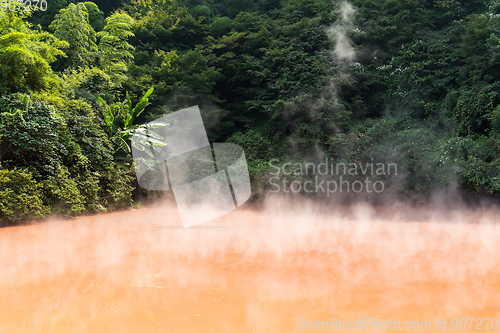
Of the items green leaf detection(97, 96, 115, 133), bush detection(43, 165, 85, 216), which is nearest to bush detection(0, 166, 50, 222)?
bush detection(43, 165, 85, 216)

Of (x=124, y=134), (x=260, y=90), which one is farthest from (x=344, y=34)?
(x=124, y=134)

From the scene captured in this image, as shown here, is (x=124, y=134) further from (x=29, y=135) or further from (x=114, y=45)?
(x=114, y=45)

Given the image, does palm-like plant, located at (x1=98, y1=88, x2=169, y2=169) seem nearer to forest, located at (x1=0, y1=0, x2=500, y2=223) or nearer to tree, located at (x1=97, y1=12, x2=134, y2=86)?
forest, located at (x1=0, y1=0, x2=500, y2=223)

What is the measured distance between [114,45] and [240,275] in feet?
33.2

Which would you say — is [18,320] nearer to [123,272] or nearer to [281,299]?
[123,272]

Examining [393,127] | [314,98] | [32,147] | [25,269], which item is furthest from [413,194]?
[32,147]

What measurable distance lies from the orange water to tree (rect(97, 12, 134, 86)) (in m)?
5.79

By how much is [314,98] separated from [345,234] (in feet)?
20.5

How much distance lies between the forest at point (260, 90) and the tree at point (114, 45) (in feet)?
0.16

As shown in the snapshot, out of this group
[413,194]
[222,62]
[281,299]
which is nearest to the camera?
[281,299]

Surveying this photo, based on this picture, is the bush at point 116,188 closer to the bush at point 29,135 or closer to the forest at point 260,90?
the forest at point 260,90

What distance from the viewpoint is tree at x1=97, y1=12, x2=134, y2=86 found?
34.3ft

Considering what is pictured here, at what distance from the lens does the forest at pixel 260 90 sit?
22.3ft

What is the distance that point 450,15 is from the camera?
36.8 ft
